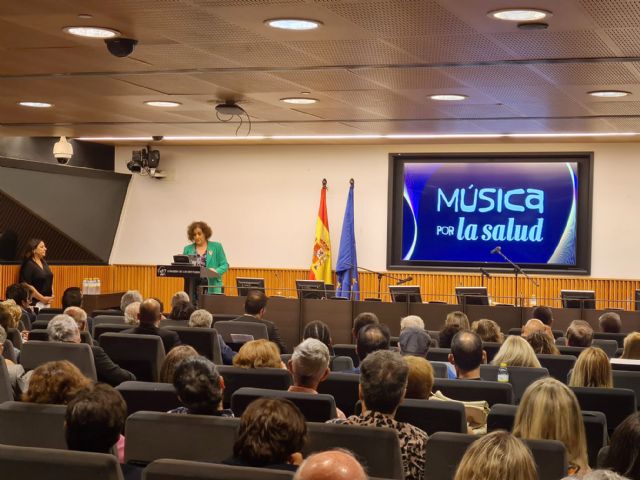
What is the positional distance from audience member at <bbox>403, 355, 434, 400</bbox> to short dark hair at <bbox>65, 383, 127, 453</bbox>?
1852 millimetres

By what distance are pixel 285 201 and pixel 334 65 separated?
824cm

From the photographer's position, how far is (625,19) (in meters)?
6.42

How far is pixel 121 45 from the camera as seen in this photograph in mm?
7602

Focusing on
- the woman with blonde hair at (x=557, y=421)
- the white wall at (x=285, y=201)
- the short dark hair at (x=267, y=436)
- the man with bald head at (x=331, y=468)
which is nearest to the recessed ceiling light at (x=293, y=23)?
the woman with blonde hair at (x=557, y=421)

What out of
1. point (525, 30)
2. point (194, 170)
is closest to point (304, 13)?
point (525, 30)

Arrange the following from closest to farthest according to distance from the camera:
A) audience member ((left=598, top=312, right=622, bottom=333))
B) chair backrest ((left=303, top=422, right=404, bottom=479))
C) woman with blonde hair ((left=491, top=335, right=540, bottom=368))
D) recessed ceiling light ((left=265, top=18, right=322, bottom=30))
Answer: chair backrest ((left=303, top=422, right=404, bottom=479)) → woman with blonde hair ((left=491, top=335, right=540, bottom=368)) → recessed ceiling light ((left=265, top=18, right=322, bottom=30)) → audience member ((left=598, top=312, right=622, bottom=333))

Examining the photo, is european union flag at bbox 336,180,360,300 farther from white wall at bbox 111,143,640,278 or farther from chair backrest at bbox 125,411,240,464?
chair backrest at bbox 125,411,240,464

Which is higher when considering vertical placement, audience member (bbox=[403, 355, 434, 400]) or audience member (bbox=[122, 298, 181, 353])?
audience member (bbox=[122, 298, 181, 353])

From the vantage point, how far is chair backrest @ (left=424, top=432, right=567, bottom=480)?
3572mm

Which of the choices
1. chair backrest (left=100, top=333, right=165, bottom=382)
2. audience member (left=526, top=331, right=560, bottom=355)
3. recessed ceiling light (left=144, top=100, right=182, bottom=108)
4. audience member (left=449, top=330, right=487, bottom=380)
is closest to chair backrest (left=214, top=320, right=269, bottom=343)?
chair backrest (left=100, top=333, right=165, bottom=382)

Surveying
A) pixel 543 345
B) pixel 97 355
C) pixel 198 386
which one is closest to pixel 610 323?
pixel 543 345

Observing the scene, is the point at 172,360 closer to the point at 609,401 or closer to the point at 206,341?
the point at 206,341

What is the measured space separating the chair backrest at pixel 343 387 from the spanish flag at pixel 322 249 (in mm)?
10202

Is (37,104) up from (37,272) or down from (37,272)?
up
